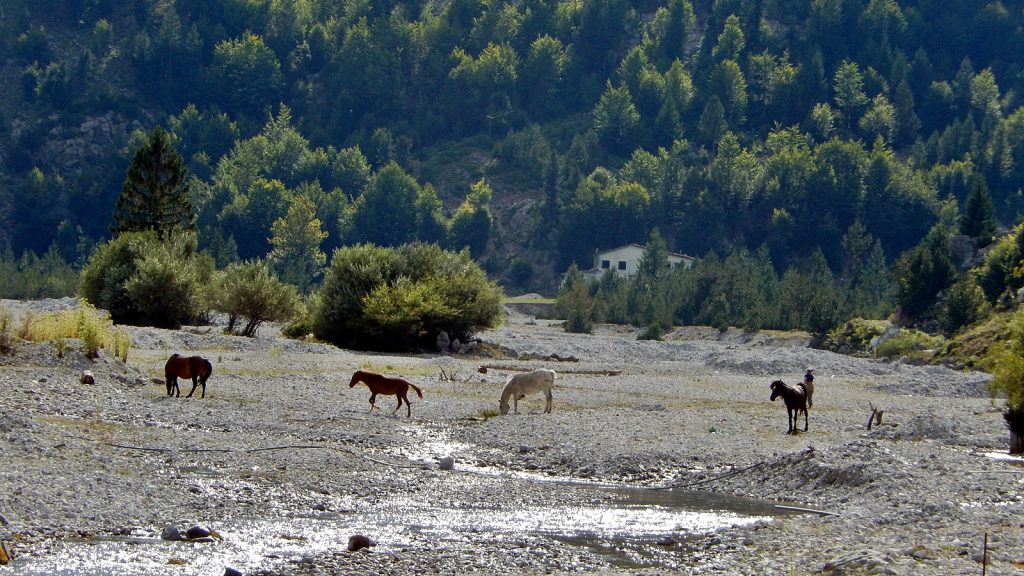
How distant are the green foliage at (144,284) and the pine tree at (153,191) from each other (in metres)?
12.6

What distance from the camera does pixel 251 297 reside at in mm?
60781

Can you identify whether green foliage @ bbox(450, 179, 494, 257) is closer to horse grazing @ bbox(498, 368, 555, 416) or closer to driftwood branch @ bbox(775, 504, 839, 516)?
horse grazing @ bbox(498, 368, 555, 416)

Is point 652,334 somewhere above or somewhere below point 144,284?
above

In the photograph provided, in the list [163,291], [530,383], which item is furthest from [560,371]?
[530,383]

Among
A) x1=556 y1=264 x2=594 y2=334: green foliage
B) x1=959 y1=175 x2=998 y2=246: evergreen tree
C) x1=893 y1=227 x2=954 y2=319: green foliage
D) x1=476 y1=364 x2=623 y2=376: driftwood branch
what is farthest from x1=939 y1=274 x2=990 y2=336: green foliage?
x1=556 y1=264 x2=594 y2=334: green foliage

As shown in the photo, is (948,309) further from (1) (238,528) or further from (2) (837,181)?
(2) (837,181)

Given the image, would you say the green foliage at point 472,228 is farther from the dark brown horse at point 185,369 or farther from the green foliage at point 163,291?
the dark brown horse at point 185,369

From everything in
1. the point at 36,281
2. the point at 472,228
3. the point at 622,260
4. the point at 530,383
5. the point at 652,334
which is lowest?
the point at 530,383

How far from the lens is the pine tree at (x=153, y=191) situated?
7681 centimetres

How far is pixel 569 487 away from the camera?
961 inches

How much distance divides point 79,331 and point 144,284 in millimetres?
22893

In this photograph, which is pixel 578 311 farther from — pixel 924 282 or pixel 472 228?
pixel 472 228

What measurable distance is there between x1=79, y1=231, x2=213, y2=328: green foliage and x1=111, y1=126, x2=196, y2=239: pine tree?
41.2 ft

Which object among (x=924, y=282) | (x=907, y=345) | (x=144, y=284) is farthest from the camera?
(x=924, y=282)
